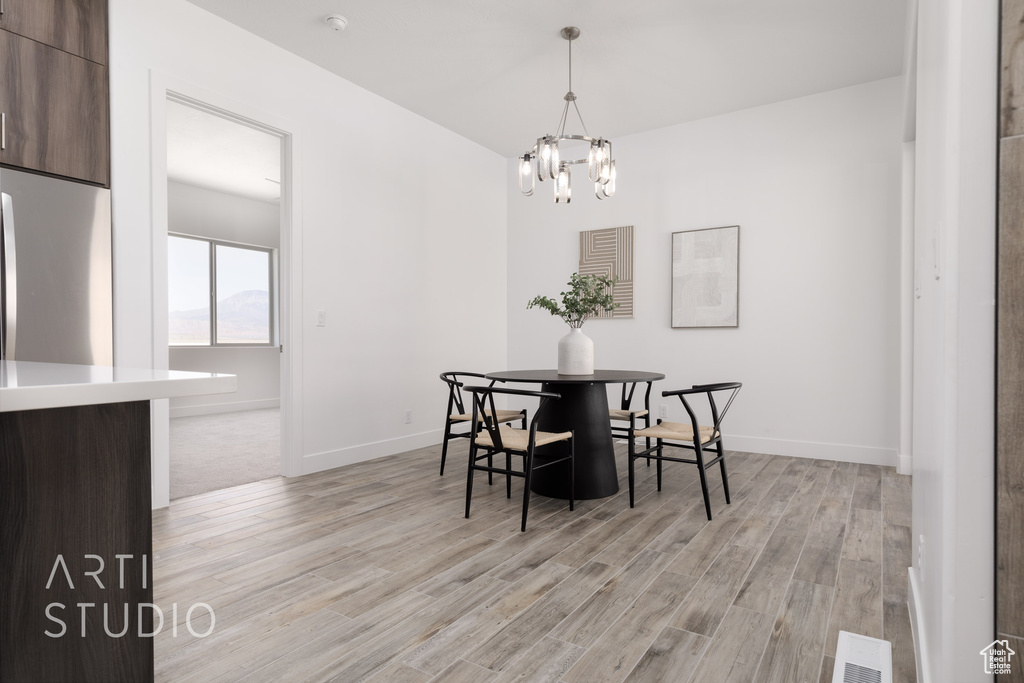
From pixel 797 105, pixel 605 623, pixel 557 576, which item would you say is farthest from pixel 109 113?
pixel 797 105

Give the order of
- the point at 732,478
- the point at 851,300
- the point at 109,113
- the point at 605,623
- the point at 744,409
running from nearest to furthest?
the point at 605,623 → the point at 109,113 → the point at 732,478 → the point at 851,300 → the point at 744,409

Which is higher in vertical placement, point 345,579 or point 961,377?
point 961,377

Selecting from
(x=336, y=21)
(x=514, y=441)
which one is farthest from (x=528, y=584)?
(x=336, y=21)

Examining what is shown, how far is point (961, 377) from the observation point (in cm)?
96

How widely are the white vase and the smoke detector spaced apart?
2.34 m

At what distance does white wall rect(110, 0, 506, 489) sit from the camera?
9.80ft

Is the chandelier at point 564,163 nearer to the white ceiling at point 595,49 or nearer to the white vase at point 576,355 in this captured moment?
the white ceiling at point 595,49

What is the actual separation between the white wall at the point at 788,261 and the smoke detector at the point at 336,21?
2752 millimetres

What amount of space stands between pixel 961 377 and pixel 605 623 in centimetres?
131

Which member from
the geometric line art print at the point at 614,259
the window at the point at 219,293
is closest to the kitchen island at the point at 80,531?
the geometric line art print at the point at 614,259

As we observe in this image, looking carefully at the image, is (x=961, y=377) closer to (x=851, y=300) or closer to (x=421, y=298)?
(x=851, y=300)

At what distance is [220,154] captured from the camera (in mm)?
5891

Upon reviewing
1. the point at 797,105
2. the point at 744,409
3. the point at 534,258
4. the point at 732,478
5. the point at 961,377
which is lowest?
the point at 732,478

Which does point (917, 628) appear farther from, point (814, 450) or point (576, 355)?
point (814, 450)
